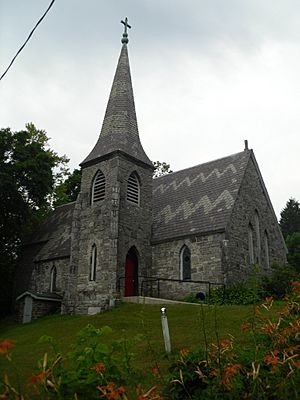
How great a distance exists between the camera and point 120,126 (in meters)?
24.6

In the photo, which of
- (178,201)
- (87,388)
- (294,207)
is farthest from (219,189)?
(294,207)

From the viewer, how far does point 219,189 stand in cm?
2427

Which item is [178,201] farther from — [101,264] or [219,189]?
[101,264]

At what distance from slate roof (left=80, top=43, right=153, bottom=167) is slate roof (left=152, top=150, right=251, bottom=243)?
3.26 metres

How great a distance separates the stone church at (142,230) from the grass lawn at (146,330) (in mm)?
2353

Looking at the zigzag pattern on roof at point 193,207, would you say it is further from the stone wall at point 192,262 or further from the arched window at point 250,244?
the arched window at point 250,244

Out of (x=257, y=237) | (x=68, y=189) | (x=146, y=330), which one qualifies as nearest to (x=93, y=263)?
(x=257, y=237)

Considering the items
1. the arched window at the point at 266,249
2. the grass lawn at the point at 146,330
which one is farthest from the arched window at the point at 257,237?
the grass lawn at the point at 146,330

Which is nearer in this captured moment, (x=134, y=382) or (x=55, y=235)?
(x=134, y=382)

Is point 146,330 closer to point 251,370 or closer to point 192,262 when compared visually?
point 251,370

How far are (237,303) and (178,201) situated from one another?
353 inches

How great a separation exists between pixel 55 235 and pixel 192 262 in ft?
39.2

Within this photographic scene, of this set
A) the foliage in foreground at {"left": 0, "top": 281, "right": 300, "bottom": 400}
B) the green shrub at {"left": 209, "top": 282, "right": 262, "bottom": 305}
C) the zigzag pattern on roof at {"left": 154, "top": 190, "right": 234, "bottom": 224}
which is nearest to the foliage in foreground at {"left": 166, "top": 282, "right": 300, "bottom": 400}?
the foliage in foreground at {"left": 0, "top": 281, "right": 300, "bottom": 400}

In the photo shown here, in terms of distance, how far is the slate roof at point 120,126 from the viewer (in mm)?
23692
